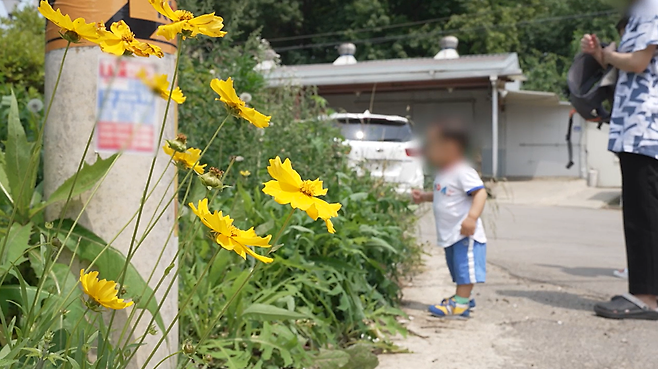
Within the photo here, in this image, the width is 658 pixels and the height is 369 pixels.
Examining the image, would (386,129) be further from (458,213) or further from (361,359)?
(361,359)

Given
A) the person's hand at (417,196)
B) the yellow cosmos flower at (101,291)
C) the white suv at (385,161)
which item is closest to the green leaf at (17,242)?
the yellow cosmos flower at (101,291)

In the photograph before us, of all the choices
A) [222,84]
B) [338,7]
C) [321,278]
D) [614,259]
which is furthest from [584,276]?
[338,7]

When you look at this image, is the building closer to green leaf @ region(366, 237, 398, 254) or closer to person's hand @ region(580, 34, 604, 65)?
person's hand @ region(580, 34, 604, 65)

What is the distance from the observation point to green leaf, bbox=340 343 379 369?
8.95 ft

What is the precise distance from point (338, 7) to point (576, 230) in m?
24.9

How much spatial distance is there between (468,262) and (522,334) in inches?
23.1

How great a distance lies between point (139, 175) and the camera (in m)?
2.13

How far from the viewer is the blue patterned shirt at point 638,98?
3.97 meters

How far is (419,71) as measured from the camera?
19.3 meters

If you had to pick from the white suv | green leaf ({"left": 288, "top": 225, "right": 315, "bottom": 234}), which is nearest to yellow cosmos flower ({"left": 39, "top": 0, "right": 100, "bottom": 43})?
green leaf ({"left": 288, "top": 225, "right": 315, "bottom": 234})

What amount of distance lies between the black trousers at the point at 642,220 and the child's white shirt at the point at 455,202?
82 cm

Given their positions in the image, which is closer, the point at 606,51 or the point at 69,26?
the point at 69,26

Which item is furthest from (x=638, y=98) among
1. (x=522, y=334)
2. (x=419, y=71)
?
(x=419, y=71)

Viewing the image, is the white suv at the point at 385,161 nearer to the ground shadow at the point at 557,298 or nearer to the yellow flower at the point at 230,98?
the ground shadow at the point at 557,298
